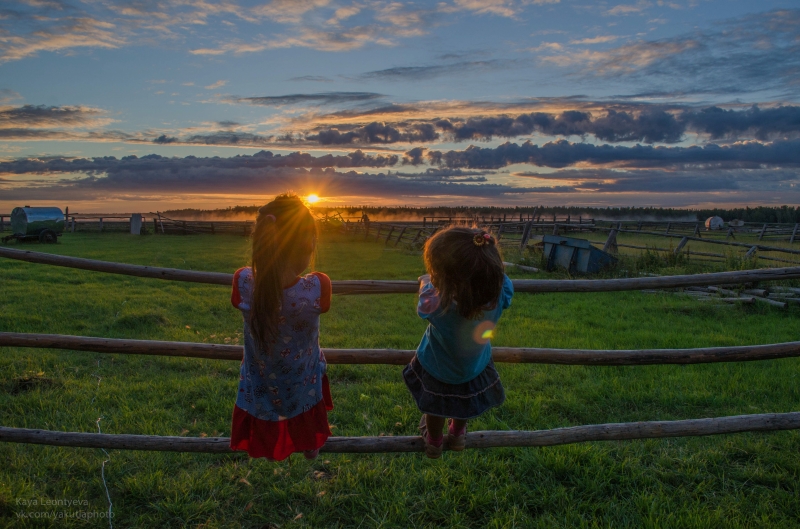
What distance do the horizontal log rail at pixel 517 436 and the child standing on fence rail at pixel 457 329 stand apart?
1.64 feet

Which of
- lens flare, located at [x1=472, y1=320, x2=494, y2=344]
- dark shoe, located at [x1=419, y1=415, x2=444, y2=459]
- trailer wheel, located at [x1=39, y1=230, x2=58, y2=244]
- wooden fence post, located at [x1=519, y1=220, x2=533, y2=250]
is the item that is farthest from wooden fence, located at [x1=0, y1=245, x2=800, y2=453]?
trailer wheel, located at [x1=39, y1=230, x2=58, y2=244]

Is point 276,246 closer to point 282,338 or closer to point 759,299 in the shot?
point 282,338

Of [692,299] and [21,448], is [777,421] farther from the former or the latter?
[692,299]

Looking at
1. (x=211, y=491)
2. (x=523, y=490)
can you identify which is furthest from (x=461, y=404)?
(x=211, y=491)

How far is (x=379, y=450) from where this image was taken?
320 cm

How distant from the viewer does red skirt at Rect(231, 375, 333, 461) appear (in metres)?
2.53

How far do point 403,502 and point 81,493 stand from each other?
2.09 metres

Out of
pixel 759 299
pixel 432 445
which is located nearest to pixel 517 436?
pixel 432 445

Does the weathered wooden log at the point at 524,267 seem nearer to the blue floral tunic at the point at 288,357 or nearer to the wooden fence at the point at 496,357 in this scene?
the wooden fence at the point at 496,357

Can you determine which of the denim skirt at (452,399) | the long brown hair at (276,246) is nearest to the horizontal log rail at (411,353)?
the denim skirt at (452,399)

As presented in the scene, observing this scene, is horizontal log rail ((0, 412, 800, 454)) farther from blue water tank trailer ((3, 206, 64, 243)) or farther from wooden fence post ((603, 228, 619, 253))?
blue water tank trailer ((3, 206, 64, 243))

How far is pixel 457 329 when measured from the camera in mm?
2441

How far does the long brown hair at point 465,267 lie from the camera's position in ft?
7.22

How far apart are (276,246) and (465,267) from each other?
800 millimetres
